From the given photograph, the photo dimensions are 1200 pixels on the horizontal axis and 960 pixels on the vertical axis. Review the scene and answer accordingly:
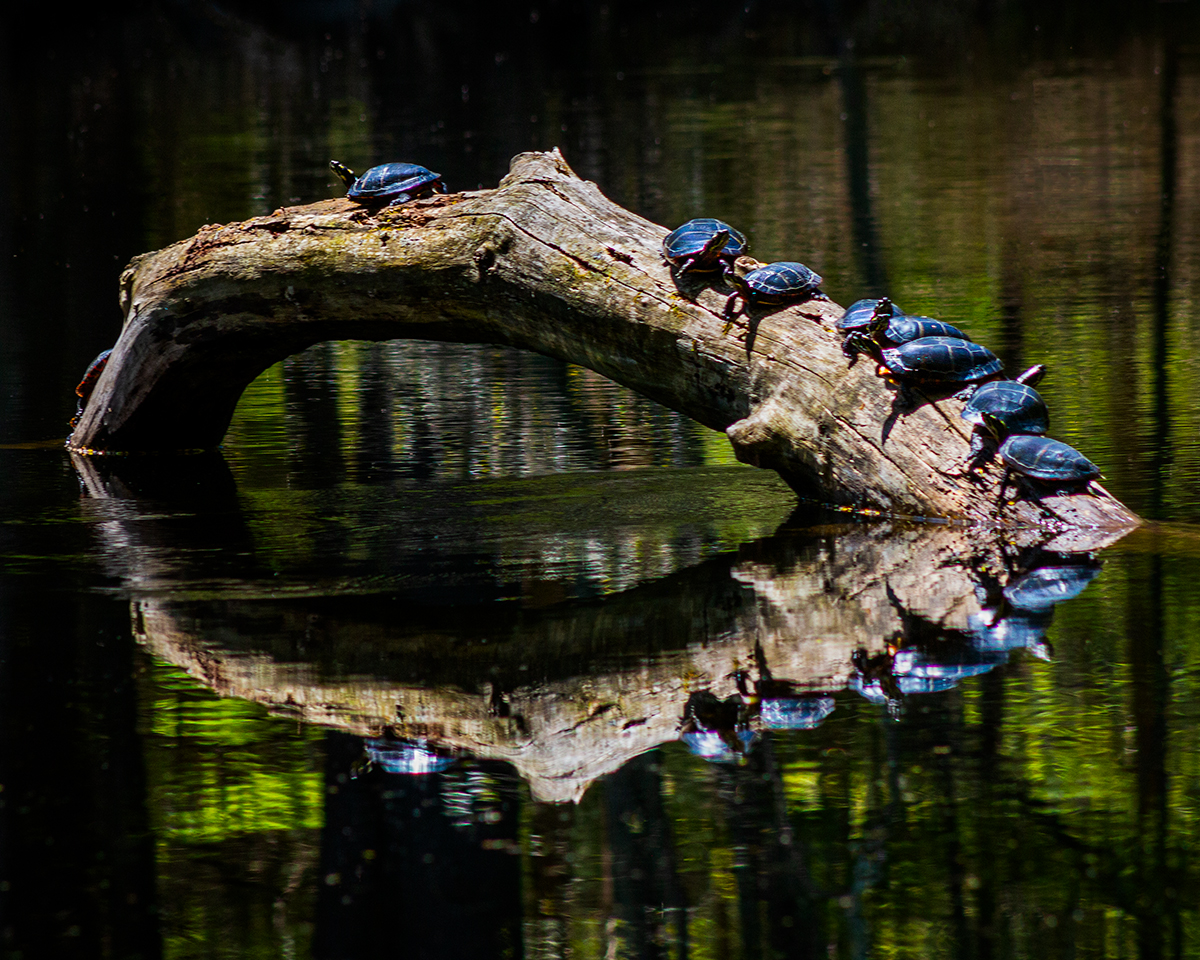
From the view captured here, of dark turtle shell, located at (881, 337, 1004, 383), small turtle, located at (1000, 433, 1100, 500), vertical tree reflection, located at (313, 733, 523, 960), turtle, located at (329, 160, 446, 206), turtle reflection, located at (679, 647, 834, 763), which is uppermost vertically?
turtle, located at (329, 160, 446, 206)

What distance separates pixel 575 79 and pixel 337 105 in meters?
6.04

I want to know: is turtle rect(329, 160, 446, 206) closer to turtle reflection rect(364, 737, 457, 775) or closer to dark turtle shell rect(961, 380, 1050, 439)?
dark turtle shell rect(961, 380, 1050, 439)

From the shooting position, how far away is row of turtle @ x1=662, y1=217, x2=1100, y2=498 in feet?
23.2

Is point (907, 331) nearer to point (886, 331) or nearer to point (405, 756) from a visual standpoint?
point (886, 331)

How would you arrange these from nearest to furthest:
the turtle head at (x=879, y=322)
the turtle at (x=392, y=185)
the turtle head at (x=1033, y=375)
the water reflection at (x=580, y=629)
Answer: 1. the water reflection at (x=580, y=629)
2. the turtle head at (x=879, y=322)
3. the turtle head at (x=1033, y=375)
4. the turtle at (x=392, y=185)

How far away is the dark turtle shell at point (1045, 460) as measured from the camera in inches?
276

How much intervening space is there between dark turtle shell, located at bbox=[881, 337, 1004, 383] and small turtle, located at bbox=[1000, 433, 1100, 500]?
1.62 ft

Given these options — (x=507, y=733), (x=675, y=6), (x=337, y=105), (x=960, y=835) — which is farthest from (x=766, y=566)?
(x=675, y=6)

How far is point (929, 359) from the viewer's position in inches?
291

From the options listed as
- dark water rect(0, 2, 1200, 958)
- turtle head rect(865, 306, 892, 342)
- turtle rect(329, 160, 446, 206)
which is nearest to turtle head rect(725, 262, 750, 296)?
turtle head rect(865, 306, 892, 342)

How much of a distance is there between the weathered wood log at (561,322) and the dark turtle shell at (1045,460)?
6.4 inches

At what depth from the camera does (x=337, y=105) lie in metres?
31.6

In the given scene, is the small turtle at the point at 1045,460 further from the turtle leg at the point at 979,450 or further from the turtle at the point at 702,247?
the turtle at the point at 702,247

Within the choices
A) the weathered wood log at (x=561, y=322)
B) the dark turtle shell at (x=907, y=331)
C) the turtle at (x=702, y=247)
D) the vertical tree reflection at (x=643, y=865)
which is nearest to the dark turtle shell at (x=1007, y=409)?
the weathered wood log at (x=561, y=322)
